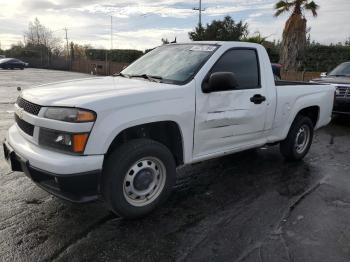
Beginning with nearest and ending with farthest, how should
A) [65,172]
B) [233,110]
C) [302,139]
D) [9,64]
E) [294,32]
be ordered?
[65,172] → [233,110] → [302,139] → [294,32] → [9,64]

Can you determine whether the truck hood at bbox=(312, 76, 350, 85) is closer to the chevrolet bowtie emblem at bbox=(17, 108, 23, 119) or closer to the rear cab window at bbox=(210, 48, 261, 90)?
the rear cab window at bbox=(210, 48, 261, 90)

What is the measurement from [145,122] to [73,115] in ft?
2.36

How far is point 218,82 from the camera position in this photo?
4.16 metres

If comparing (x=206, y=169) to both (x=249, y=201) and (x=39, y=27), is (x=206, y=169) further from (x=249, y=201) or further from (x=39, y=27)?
(x=39, y=27)

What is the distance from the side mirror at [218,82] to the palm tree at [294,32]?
17901 mm

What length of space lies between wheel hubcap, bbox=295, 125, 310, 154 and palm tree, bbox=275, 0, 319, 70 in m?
15.7

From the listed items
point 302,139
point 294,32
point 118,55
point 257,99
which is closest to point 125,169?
point 257,99

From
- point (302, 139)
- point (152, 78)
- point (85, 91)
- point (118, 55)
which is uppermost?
point (118, 55)

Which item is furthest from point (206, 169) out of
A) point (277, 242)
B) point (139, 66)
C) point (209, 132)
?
point (277, 242)

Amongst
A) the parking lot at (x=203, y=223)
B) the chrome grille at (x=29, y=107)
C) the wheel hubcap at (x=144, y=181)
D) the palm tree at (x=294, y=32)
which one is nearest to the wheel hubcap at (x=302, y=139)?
the parking lot at (x=203, y=223)

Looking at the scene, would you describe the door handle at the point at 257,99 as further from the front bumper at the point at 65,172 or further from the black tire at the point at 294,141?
the front bumper at the point at 65,172

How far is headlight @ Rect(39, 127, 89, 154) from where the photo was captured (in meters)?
3.32

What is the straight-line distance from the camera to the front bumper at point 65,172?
10.8ft

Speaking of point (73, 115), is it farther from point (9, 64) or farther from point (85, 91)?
point (9, 64)
